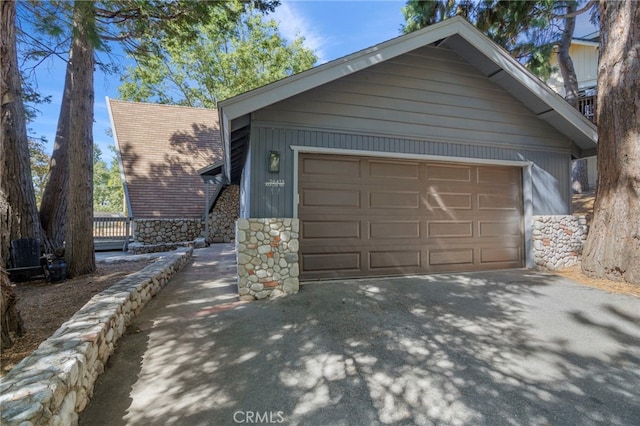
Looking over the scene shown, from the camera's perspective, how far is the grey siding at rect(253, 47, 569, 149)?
4.86 meters

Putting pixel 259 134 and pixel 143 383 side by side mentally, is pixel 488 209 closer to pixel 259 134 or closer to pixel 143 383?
pixel 259 134

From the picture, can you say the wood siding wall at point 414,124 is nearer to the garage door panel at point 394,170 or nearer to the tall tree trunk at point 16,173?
the garage door panel at point 394,170

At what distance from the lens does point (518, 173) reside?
6133 millimetres

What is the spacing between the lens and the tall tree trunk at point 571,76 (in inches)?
409

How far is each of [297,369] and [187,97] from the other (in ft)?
76.8

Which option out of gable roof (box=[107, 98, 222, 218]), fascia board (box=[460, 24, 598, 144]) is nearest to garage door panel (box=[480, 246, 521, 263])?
fascia board (box=[460, 24, 598, 144])

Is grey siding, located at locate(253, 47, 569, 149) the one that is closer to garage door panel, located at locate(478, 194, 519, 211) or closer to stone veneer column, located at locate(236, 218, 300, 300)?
garage door panel, located at locate(478, 194, 519, 211)

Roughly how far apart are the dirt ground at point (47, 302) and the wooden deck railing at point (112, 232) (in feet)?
18.6

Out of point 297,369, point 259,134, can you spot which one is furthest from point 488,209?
point 297,369

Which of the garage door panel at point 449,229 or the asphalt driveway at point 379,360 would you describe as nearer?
the asphalt driveway at point 379,360

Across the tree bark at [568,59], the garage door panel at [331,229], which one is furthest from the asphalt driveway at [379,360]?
the tree bark at [568,59]

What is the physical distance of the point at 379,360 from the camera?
274cm

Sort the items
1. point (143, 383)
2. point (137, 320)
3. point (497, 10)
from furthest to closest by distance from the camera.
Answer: point (497, 10) < point (137, 320) < point (143, 383)

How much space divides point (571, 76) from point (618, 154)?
840 centimetres
